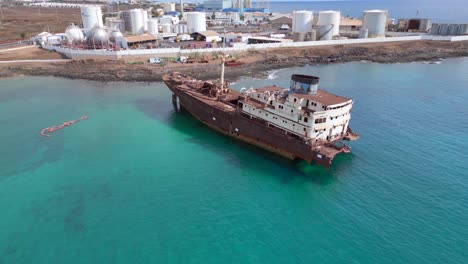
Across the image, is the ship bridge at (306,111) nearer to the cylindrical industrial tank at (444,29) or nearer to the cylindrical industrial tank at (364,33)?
the cylindrical industrial tank at (364,33)

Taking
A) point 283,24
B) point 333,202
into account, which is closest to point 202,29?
point 283,24

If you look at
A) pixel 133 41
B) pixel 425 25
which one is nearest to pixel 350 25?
pixel 425 25

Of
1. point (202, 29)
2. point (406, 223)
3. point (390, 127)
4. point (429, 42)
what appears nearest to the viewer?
point (406, 223)

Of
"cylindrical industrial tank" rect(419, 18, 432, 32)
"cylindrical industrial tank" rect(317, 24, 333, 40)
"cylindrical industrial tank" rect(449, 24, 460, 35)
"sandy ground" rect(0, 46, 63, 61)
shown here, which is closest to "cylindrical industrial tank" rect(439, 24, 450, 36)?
"cylindrical industrial tank" rect(449, 24, 460, 35)

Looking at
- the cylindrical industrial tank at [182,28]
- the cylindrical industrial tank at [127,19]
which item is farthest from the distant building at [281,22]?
the cylindrical industrial tank at [127,19]

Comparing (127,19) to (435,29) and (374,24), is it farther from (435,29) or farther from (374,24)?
(435,29)

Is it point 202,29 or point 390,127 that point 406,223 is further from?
point 202,29

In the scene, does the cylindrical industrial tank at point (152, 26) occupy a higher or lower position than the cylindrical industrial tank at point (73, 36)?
higher
